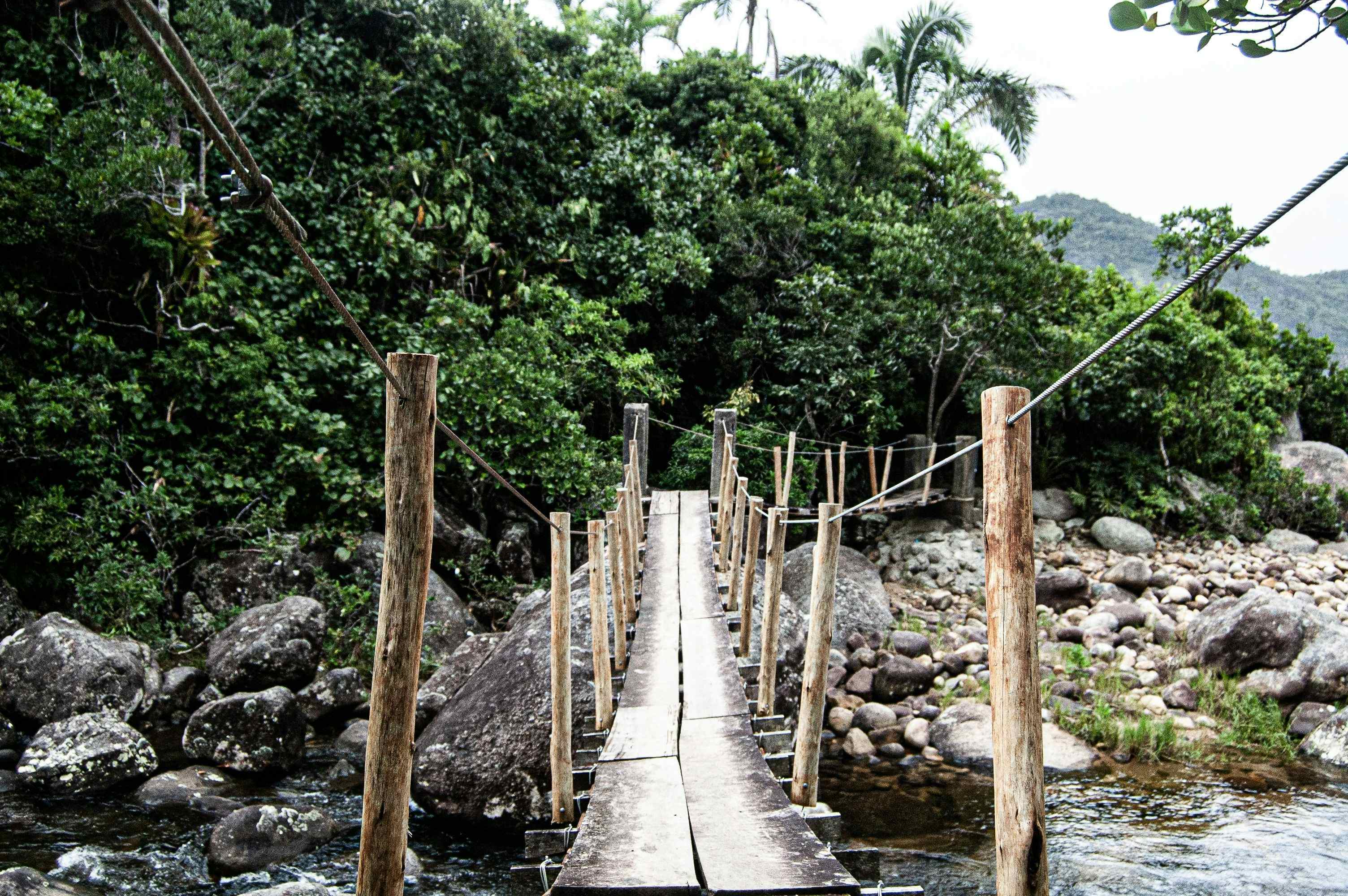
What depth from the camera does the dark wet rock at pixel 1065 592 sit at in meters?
10.1

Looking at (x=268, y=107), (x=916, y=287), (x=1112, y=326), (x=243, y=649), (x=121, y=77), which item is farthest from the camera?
(x=1112, y=326)

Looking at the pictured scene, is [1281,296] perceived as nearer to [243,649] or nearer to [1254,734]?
[1254,734]

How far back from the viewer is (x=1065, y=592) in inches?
397

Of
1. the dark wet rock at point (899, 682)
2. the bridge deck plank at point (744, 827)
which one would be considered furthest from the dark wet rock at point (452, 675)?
the dark wet rock at point (899, 682)

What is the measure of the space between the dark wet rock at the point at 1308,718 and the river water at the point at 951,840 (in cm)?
62

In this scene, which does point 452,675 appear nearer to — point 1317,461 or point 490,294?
point 490,294

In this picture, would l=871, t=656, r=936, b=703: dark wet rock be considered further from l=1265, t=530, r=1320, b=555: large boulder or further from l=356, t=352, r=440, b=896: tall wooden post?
l=1265, t=530, r=1320, b=555: large boulder

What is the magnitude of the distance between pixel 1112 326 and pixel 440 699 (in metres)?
10.2

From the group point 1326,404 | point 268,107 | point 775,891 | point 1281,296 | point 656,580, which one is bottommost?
point 775,891

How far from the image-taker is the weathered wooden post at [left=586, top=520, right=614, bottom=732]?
4633mm

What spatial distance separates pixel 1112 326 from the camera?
1208cm

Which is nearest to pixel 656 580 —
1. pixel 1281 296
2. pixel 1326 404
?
pixel 1326 404

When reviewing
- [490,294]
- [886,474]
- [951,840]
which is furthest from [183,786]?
[886,474]

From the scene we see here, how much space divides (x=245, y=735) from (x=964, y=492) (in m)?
9.07
